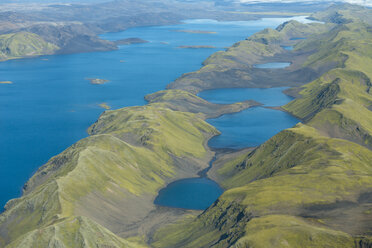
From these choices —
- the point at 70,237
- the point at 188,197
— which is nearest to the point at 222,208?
the point at 188,197

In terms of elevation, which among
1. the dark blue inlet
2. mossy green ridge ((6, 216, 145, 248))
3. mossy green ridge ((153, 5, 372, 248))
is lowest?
the dark blue inlet

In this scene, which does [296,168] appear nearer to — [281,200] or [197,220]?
[281,200]

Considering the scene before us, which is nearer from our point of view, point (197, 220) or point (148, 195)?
point (197, 220)

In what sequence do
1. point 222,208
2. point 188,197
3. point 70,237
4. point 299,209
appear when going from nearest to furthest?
point 299,209 → point 70,237 → point 222,208 → point 188,197

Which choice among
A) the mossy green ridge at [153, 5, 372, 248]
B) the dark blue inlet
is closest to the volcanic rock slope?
the mossy green ridge at [153, 5, 372, 248]

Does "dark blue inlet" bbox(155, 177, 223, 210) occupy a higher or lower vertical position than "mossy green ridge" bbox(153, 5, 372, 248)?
lower

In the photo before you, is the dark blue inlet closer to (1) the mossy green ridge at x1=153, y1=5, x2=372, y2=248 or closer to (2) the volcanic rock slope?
(2) the volcanic rock slope

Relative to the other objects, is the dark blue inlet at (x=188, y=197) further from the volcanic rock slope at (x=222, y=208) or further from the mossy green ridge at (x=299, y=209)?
the mossy green ridge at (x=299, y=209)

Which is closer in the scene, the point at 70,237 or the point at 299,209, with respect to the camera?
the point at 299,209

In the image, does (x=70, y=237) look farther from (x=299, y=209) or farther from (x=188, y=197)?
(x=299, y=209)

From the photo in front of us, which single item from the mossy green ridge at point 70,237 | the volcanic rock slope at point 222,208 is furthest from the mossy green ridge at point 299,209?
the mossy green ridge at point 70,237

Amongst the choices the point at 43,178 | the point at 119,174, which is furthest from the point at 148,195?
the point at 43,178
